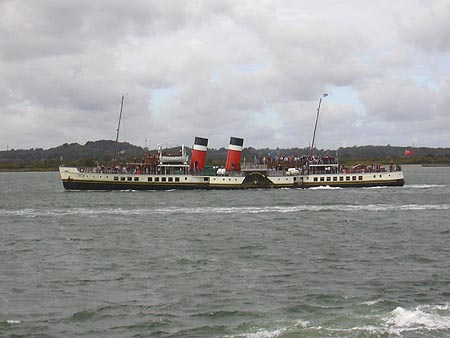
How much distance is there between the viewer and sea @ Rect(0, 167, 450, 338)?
23.1 meters

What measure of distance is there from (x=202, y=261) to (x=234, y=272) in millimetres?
3684

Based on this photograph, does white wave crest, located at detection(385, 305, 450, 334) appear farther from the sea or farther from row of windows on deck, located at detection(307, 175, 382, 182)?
row of windows on deck, located at detection(307, 175, 382, 182)

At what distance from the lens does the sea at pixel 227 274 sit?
2314 cm

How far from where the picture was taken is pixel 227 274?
31.8m

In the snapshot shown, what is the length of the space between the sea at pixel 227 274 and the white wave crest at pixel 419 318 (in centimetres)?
3

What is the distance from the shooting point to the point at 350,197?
82000mm

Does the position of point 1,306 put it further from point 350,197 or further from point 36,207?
point 350,197

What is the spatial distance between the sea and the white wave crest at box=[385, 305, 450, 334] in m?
0.03

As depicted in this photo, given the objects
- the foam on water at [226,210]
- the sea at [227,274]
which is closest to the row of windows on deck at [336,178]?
the foam on water at [226,210]

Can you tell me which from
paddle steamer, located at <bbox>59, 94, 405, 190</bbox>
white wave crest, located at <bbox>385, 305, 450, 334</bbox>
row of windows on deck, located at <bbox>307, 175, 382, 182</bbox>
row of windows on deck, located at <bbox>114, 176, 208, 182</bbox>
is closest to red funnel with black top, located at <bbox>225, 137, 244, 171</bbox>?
paddle steamer, located at <bbox>59, 94, 405, 190</bbox>

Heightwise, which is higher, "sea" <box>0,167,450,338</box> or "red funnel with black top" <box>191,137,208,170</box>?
"red funnel with black top" <box>191,137,208,170</box>

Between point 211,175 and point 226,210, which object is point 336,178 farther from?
point 226,210

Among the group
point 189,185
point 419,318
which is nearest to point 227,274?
point 419,318

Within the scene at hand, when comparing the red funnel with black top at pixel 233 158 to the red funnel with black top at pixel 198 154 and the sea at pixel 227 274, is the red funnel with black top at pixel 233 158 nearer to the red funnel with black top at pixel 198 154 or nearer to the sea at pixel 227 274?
the red funnel with black top at pixel 198 154
